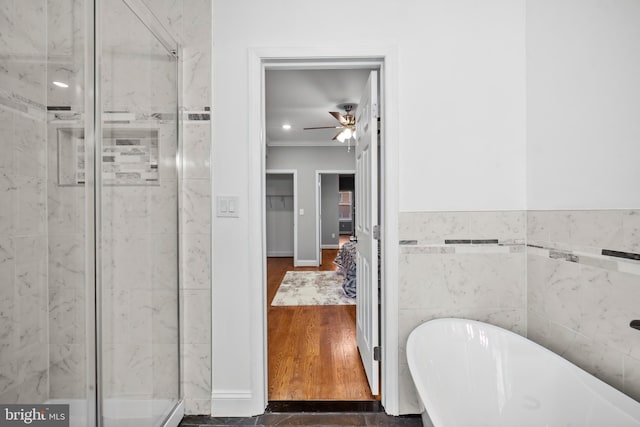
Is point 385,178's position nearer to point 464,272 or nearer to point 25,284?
point 464,272

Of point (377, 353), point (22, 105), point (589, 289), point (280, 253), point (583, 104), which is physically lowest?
point (280, 253)

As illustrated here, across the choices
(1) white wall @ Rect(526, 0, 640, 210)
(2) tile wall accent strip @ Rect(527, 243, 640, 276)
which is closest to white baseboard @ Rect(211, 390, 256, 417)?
(2) tile wall accent strip @ Rect(527, 243, 640, 276)

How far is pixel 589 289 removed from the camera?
1.41m

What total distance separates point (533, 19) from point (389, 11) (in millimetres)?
776

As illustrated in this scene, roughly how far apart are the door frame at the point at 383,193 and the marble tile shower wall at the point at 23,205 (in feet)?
2.94

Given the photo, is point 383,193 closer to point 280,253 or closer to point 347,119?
point 347,119

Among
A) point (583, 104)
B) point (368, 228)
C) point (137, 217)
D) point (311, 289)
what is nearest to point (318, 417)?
point (368, 228)

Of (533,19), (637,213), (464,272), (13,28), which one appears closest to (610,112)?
(637,213)

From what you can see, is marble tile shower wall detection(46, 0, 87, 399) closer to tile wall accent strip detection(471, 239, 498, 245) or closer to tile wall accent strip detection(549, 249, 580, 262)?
tile wall accent strip detection(471, 239, 498, 245)

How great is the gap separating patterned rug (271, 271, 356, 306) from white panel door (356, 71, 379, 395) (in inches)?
63.3

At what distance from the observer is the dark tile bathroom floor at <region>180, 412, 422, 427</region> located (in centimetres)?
170

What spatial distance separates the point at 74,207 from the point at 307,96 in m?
3.27

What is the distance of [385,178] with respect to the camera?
5.83 feet

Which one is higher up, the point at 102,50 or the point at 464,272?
the point at 102,50
